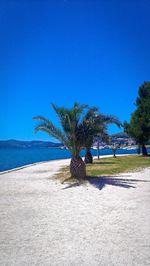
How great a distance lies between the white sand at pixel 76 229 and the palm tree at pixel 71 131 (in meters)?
4.28

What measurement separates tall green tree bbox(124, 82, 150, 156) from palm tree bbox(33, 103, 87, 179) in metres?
20.8

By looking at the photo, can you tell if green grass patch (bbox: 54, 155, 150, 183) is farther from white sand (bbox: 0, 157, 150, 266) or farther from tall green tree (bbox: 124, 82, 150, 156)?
tall green tree (bbox: 124, 82, 150, 156)

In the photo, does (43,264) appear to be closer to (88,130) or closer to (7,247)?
(7,247)

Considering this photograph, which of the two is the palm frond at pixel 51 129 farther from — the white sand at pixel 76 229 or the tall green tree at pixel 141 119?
the tall green tree at pixel 141 119

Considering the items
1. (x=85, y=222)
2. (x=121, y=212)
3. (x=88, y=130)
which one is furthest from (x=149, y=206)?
(x=88, y=130)

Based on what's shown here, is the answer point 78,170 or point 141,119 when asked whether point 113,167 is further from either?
point 141,119

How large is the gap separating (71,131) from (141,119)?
76.0 ft

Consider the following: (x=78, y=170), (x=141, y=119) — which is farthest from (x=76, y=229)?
(x=141, y=119)

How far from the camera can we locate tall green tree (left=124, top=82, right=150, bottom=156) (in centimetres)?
3441

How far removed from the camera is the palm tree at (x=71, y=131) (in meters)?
13.5

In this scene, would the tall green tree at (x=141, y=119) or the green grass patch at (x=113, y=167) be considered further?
the tall green tree at (x=141, y=119)

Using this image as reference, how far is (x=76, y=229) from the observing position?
5.34 m

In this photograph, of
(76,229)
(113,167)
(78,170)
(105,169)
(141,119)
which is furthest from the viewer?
(141,119)

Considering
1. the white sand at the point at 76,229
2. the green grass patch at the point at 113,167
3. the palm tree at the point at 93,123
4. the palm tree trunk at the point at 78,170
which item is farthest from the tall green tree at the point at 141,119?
the white sand at the point at 76,229
